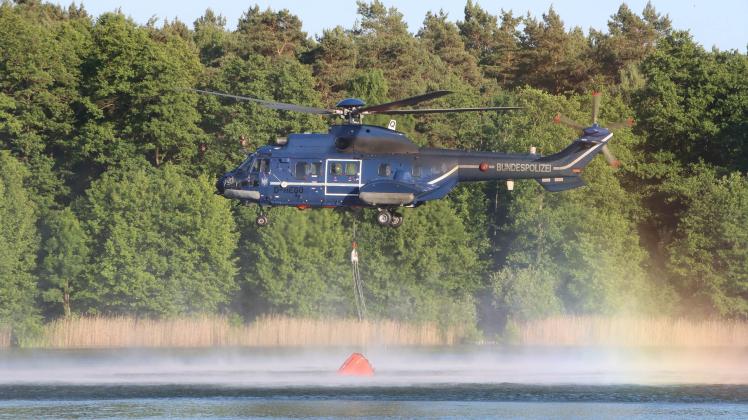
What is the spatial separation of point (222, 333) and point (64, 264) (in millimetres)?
10144

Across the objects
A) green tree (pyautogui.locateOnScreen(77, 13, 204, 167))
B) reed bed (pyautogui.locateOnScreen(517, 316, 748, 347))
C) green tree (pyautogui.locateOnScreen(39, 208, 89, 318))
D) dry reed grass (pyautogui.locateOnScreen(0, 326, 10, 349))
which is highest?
green tree (pyautogui.locateOnScreen(77, 13, 204, 167))

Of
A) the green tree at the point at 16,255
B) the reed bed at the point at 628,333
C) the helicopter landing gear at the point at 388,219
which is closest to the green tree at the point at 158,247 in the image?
the green tree at the point at 16,255

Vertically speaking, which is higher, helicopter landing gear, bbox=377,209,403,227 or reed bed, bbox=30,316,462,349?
helicopter landing gear, bbox=377,209,403,227

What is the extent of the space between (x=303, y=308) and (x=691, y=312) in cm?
2434

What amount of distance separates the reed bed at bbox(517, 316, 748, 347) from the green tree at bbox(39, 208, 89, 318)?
85.0ft

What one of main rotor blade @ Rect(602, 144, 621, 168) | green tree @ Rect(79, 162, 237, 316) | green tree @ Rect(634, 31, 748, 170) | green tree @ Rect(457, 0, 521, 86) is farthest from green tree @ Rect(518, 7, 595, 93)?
main rotor blade @ Rect(602, 144, 621, 168)

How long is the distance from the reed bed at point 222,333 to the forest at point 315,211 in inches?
58.0

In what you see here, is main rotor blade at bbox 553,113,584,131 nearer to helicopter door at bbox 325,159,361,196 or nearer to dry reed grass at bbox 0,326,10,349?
helicopter door at bbox 325,159,361,196

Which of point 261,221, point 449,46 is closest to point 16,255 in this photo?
point 261,221

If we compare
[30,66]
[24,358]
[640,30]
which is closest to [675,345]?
[24,358]

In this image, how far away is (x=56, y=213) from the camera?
94125 mm

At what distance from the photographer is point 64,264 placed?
90562 millimetres

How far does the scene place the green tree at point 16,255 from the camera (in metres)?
87.8

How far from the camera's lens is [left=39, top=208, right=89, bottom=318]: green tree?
9056 centimetres
